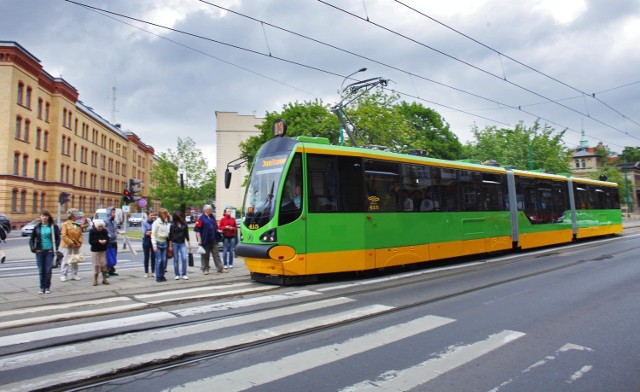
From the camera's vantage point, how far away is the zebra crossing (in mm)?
3785

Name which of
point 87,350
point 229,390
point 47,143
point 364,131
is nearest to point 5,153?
point 47,143

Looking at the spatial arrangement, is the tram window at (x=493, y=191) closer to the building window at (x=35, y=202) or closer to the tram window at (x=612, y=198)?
the tram window at (x=612, y=198)

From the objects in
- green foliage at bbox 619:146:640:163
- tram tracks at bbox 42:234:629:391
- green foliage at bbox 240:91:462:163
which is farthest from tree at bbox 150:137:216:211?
green foliage at bbox 619:146:640:163

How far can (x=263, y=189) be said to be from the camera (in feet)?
29.4

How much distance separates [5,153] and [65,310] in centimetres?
3483

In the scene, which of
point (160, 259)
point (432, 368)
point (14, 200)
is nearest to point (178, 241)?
point (160, 259)

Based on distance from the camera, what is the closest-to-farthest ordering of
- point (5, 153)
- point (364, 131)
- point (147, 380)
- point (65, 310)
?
point (147, 380)
point (65, 310)
point (364, 131)
point (5, 153)

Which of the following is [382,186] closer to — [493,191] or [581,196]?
[493,191]

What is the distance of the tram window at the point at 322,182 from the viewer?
877cm

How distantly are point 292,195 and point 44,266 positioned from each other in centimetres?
499

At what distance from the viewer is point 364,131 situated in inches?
1033

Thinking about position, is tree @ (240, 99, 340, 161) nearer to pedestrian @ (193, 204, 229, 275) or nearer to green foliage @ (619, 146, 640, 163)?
pedestrian @ (193, 204, 229, 275)

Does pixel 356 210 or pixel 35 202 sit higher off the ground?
pixel 35 202

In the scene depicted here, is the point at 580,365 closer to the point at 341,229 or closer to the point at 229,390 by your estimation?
the point at 229,390
